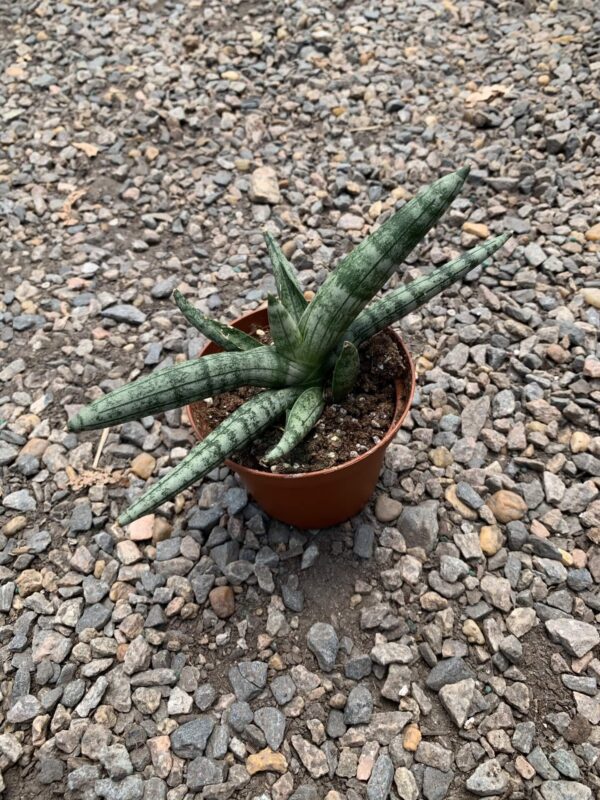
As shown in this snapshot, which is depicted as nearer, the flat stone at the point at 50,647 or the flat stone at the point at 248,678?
the flat stone at the point at 248,678

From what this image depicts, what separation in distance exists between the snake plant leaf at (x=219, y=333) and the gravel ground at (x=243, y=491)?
1.79 feet

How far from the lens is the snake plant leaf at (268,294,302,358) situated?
140cm

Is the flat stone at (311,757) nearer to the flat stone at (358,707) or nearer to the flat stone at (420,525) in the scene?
the flat stone at (358,707)

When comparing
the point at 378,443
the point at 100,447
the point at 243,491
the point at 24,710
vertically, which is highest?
the point at 378,443

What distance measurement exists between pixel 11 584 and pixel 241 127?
8.10 ft

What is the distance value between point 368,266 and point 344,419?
0.44 metres

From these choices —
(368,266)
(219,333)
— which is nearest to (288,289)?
(219,333)

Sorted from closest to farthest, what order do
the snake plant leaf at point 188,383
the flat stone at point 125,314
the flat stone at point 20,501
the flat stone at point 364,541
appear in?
the snake plant leaf at point 188,383
the flat stone at point 364,541
the flat stone at point 20,501
the flat stone at point 125,314

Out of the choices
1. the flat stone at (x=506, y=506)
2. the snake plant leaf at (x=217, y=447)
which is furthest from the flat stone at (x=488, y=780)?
the snake plant leaf at (x=217, y=447)

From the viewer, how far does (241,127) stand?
3307mm

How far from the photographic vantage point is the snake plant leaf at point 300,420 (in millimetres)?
1339

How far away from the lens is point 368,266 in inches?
54.1

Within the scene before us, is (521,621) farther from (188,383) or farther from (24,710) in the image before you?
(24,710)

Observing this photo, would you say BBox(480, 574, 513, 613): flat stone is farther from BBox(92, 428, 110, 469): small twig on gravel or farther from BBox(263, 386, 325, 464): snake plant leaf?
BBox(92, 428, 110, 469): small twig on gravel
